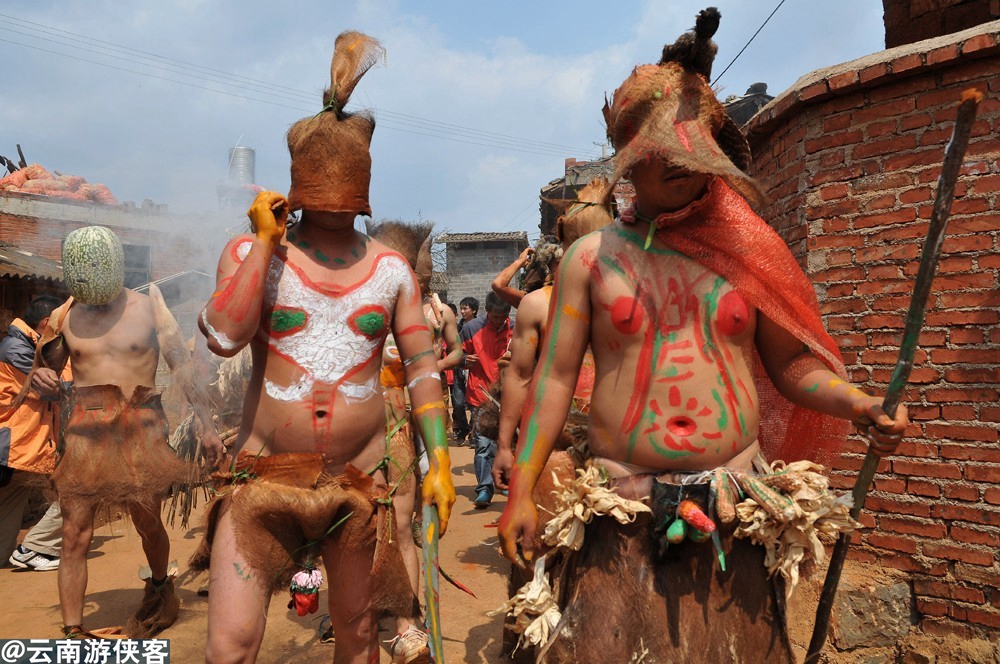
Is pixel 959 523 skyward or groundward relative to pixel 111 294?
groundward

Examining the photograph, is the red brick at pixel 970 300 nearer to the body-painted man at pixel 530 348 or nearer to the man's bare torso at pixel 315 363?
the body-painted man at pixel 530 348

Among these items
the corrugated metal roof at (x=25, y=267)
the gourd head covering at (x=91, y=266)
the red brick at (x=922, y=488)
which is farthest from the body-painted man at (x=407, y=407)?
the corrugated metal roof at (x=25, y=267)

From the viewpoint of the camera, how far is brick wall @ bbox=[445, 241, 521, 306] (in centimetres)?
3734

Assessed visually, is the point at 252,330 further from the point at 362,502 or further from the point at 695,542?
the point at 695,542

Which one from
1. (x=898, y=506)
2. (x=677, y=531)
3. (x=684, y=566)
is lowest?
(x=898, y=506)

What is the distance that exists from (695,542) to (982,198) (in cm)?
283

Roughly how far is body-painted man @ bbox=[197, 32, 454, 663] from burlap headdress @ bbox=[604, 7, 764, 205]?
3.73 ft

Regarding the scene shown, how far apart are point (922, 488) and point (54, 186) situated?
24.6 metres

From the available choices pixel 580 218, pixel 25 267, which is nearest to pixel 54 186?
pixel 25 267

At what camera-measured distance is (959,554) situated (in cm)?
389

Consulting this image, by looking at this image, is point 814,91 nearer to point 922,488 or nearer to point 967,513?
point 922,488

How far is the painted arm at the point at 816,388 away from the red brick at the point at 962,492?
1.86 metres

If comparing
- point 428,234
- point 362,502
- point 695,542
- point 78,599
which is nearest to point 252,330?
point 362,502

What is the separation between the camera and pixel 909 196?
13.3ft
